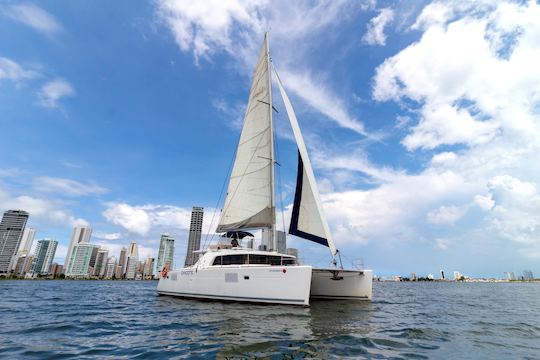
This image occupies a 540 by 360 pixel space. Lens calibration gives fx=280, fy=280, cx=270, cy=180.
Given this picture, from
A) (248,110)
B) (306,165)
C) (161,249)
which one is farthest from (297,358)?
(161,249)

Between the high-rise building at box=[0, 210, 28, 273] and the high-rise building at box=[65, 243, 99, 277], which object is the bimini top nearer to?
the high-rise building at box=[65, 243, 99, 277]

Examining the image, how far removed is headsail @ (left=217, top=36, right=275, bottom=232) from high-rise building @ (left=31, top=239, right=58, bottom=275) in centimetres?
14323

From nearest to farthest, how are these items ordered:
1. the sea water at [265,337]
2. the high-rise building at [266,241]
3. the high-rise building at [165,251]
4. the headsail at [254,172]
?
1. the sea water at [265,337]
2. the high-rise building at [266,241]
3. the headsail at [254,172]
4. the high-rise building at [165,251]

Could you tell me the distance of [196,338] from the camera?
7234mm

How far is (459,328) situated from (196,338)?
800cm

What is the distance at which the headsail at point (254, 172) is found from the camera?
1656 cm

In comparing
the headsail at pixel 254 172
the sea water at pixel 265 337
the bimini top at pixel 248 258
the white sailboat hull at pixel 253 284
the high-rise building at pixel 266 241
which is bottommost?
the sea water at pixel 265 337

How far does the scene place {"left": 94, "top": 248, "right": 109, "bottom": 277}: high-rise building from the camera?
402 feet

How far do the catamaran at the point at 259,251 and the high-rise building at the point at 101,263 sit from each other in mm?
126932

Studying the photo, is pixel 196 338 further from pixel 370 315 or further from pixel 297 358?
pixel 370 315

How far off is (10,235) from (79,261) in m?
29.9

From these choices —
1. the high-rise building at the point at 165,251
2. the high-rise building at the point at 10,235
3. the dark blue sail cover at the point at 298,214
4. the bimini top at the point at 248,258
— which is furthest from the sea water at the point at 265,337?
the high-rise building at the point at 10,235

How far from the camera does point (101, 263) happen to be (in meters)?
124

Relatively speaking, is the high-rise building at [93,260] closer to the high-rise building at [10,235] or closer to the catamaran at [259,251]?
the high-rise building at [10,235]
